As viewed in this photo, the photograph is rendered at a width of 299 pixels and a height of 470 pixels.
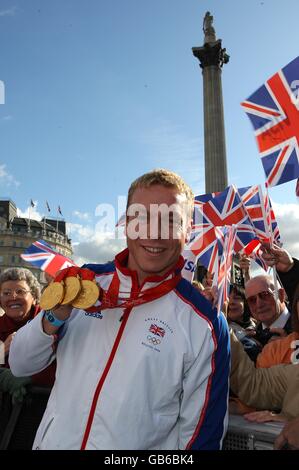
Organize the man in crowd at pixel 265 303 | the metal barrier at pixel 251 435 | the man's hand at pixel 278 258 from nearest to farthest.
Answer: the metal barrier at pixel 251 435
the man's hand at pixel 278 258
the man in crowd at pixel 265 303

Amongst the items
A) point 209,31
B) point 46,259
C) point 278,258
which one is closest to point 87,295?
point 278,258

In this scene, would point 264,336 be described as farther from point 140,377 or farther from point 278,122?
point 140,377

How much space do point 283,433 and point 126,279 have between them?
1092 mm

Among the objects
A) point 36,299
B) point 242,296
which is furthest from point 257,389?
point 242,296

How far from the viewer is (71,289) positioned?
1.75 m

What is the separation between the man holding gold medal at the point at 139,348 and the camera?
1713 mm

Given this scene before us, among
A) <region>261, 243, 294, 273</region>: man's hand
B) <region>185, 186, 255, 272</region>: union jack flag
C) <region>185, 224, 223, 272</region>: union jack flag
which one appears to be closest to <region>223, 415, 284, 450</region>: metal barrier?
<region>261, 243, 294, 273</region>: man's hand

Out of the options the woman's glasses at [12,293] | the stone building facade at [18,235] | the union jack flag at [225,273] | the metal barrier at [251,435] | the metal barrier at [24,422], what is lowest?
the metal barrier at [24,422]

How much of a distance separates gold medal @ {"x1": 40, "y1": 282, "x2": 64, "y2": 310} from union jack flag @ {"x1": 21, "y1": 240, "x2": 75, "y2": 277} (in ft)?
15.6

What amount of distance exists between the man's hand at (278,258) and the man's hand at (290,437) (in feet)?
7.30

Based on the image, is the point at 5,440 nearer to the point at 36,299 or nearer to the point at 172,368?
the point at 36,299

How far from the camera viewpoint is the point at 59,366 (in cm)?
195

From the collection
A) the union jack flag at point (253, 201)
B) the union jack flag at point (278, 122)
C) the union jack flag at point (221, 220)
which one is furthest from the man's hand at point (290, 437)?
the union jack flag at point (253, 201)

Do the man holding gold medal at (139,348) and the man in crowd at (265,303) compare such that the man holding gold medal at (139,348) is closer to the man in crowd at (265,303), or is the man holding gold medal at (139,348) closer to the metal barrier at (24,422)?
the metal barrier at (24,422)
